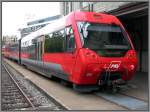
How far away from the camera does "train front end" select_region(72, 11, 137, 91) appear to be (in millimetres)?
11531

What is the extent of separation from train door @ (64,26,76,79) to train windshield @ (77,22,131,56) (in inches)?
21.0

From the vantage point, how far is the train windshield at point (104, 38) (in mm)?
11828

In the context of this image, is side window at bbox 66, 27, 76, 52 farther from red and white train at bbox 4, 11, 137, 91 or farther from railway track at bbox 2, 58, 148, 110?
railway track at bbox 2, 58, 148, 110

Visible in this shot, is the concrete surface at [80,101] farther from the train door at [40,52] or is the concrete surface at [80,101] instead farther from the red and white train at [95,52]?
the train door at [40,52]

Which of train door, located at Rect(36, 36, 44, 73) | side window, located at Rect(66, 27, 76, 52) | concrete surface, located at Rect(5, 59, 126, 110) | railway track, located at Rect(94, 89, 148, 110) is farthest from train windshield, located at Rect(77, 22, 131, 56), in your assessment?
train door, located at Rect(36, 36, 44, 73)

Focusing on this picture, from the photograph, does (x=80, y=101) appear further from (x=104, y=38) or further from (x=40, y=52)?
(x=40, y=52)

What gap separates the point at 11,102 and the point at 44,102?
1138 mm

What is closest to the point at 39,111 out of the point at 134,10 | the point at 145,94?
the point at 145,94

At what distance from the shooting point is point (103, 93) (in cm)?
1245

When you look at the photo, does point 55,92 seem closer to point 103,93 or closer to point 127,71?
point 103,93

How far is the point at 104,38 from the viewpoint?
1214 cm

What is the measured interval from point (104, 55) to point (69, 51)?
1566 mm

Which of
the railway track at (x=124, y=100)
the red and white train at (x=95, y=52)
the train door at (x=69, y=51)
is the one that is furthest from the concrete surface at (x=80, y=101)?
the train door at (x=69, y=51)

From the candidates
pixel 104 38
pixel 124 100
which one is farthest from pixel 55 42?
pixel 124 100
